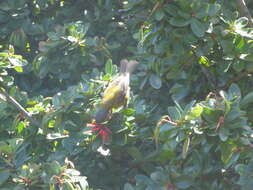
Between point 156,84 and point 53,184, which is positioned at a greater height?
point 156,84

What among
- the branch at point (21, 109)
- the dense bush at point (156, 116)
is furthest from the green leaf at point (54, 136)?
the branch at point (21, 109)

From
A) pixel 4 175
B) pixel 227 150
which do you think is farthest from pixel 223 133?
pixel 4 175

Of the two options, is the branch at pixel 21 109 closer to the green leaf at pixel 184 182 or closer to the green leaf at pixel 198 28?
the green leaf at pixel 184 182

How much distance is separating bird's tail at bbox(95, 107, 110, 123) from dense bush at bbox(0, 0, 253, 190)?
46 millimetres

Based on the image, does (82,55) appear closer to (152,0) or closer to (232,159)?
(152,0)

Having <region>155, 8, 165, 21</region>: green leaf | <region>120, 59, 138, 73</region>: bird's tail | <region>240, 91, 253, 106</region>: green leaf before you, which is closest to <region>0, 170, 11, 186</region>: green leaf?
<region>120, 59, 138, 73</region>: bird's tail

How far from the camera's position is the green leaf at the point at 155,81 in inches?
94.6

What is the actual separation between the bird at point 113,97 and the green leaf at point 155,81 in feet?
0.34

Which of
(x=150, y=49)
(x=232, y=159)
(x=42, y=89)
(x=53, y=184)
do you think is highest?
(x=150, y=49)

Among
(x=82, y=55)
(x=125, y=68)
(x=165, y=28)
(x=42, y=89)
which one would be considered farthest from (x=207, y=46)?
(x=42, y=89)

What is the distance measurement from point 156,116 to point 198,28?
0.46 meters

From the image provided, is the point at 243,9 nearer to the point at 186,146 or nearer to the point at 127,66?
the point at 127,66

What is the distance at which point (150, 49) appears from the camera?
2406 millimetres

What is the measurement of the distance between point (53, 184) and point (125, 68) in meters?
0.67
